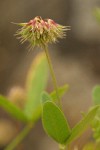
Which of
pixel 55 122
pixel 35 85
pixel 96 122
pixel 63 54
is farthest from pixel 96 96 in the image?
pixel 63 54

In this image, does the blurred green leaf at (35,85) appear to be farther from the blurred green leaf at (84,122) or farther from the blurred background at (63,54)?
the blurred background at (63,54)

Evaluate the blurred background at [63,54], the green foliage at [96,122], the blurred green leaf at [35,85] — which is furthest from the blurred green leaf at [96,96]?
the blurred background at [63,54]

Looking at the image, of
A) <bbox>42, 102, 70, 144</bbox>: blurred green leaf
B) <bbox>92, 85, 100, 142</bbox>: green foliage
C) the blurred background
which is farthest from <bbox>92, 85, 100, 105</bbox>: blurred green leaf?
the blurred background

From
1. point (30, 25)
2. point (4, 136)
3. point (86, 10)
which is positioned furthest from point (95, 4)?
point (30, 25)

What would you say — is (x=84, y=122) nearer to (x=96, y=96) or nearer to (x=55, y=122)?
(x=55, y=122)

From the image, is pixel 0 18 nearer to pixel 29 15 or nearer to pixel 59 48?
pixel 29 15

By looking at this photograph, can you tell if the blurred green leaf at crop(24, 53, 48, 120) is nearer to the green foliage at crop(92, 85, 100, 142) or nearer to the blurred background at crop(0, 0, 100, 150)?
the green foliage at crop(92, 85, 100, 142)

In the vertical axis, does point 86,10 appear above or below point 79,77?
above
